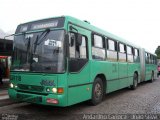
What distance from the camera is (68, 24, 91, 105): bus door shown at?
6465mm

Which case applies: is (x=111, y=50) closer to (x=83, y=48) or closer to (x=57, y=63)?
(x=83, y=48)

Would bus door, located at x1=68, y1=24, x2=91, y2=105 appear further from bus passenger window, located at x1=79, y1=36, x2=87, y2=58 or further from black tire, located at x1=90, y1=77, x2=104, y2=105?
black tire, located at x1=90, y1=77, x2=104, y2=105

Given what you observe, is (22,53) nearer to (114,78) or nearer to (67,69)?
(67,69)

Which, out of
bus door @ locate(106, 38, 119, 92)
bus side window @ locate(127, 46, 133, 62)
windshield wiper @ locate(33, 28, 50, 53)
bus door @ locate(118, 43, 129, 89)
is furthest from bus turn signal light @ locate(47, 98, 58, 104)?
bus side window @ locate(127, 46, 133, 62)

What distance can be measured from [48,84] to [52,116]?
1071mm

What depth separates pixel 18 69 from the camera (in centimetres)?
691

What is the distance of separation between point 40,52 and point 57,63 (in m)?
0.68

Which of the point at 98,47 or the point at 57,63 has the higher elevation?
the point at 98,47

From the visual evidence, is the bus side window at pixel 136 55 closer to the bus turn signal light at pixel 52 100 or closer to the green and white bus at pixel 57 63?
the green and white bus at pixel 57 63

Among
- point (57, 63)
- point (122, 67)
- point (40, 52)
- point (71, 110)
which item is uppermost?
point (40, 52)

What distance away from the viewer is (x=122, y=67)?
10.9 meters

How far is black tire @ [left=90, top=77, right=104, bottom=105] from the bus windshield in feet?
→ 7.22

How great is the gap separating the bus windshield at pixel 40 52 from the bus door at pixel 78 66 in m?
0.37

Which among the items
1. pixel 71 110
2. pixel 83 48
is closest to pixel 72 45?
pixel 83 48
